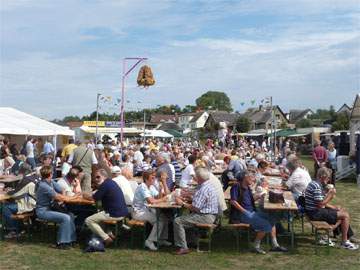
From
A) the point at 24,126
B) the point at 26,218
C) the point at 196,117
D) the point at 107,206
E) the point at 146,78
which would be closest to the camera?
the point at 107,206

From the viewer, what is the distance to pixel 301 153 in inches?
1391

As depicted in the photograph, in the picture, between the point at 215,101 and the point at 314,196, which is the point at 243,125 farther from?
the point at 314,196

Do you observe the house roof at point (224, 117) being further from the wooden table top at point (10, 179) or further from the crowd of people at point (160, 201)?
the crowd of people at point (160, 201)

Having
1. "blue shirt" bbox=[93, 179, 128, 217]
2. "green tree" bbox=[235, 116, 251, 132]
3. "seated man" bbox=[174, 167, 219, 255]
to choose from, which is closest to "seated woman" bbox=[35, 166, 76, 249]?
"blue shirt" bbox=[93, 179, 128, 217]

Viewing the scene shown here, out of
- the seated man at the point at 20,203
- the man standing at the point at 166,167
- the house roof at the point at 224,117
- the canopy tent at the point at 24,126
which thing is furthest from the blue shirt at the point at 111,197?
the house roof at the point at 224,117

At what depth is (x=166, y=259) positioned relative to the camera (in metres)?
6.08

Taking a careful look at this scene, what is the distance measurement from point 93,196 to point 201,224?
1501mm

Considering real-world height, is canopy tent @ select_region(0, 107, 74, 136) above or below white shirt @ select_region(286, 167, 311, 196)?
above

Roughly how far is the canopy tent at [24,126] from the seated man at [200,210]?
13.6 meters

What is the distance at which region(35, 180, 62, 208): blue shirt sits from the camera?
6.57 meters

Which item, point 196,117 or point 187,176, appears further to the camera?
point 196,117

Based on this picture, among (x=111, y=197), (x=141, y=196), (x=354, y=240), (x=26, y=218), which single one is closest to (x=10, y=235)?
(x=26, y=218)

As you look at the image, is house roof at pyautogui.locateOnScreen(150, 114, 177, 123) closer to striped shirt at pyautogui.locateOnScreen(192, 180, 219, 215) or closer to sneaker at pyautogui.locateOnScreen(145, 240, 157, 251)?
sneaker at pyautogui.locateOnScreen(145, 240, 157, 251)

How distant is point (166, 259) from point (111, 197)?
1.14 m
